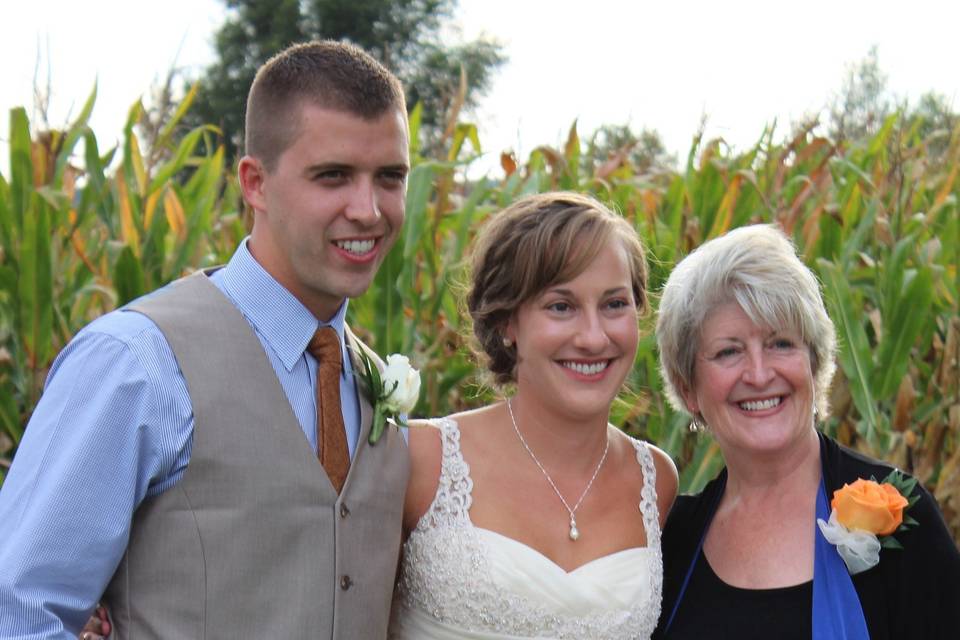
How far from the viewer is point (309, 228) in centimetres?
207

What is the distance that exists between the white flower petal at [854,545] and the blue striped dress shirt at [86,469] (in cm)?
134

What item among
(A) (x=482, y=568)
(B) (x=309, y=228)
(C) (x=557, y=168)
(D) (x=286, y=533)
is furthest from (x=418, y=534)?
(C) (x=557, y=168)

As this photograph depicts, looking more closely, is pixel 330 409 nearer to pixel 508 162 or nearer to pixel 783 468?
pixel 783 468

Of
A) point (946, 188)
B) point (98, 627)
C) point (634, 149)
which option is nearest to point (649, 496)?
point (98, 627)

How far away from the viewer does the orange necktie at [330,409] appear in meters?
2.08

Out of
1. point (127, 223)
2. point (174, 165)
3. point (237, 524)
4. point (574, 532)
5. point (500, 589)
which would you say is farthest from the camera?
point (174, 165)

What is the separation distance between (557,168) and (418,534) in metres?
2.26

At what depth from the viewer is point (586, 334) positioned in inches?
102

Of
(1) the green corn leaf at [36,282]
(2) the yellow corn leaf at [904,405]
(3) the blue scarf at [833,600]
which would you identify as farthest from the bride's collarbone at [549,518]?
(1) the green corn leaf at [36,282]

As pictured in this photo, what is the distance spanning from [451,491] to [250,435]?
82cm

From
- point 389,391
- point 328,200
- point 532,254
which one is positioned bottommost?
point 389,391

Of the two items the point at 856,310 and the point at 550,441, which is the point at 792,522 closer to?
the point at 550,441

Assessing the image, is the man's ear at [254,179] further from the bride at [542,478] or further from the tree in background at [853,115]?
the tree in background at [853,115]

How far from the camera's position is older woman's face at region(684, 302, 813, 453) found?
254 cm
